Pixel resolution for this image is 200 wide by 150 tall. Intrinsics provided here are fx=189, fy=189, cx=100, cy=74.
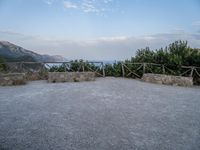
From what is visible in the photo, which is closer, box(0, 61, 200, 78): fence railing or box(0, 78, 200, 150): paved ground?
box(0, 78, 200, 150): paved ground

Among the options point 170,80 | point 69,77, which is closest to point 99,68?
point 69,77

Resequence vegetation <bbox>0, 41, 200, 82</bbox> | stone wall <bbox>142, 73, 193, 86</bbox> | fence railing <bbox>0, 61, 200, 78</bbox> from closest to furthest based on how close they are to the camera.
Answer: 1. stone wall <bbox>142, 73, 193, 86</bbox>
2. fence railing <bbox>0, 61, 200, 78</bbox>
3. vegetation <bbox>0, 41, 200, 82</bbox>

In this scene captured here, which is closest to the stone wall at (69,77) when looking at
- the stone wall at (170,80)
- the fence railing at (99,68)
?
the fence railing at (99,68)

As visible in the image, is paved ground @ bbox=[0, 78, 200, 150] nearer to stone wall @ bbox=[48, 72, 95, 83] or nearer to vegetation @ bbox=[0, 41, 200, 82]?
stone wall @ bbox=[48, 72, 95, 83]

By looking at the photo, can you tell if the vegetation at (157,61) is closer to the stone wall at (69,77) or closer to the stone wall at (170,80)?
the stone wall at (170,80)

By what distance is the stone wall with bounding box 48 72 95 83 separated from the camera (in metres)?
9.50

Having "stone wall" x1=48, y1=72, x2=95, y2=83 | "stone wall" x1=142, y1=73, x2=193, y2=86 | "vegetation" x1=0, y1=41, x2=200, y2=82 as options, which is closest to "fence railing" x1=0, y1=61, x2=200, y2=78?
"vegetation" x1=0, y1=41, x2=200, y2=82

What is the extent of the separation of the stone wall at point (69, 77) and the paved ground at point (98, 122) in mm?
3156

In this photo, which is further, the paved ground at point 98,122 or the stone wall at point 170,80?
the stone wall at point 170,80

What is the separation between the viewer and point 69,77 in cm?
973

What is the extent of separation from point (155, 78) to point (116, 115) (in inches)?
232

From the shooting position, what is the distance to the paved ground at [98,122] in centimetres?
308

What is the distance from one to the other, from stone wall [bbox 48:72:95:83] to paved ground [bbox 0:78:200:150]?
3156 millimetres

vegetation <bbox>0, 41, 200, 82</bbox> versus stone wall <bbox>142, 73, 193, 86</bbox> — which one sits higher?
vegetation <bbox>0, 41, 200, 82</bbox>
